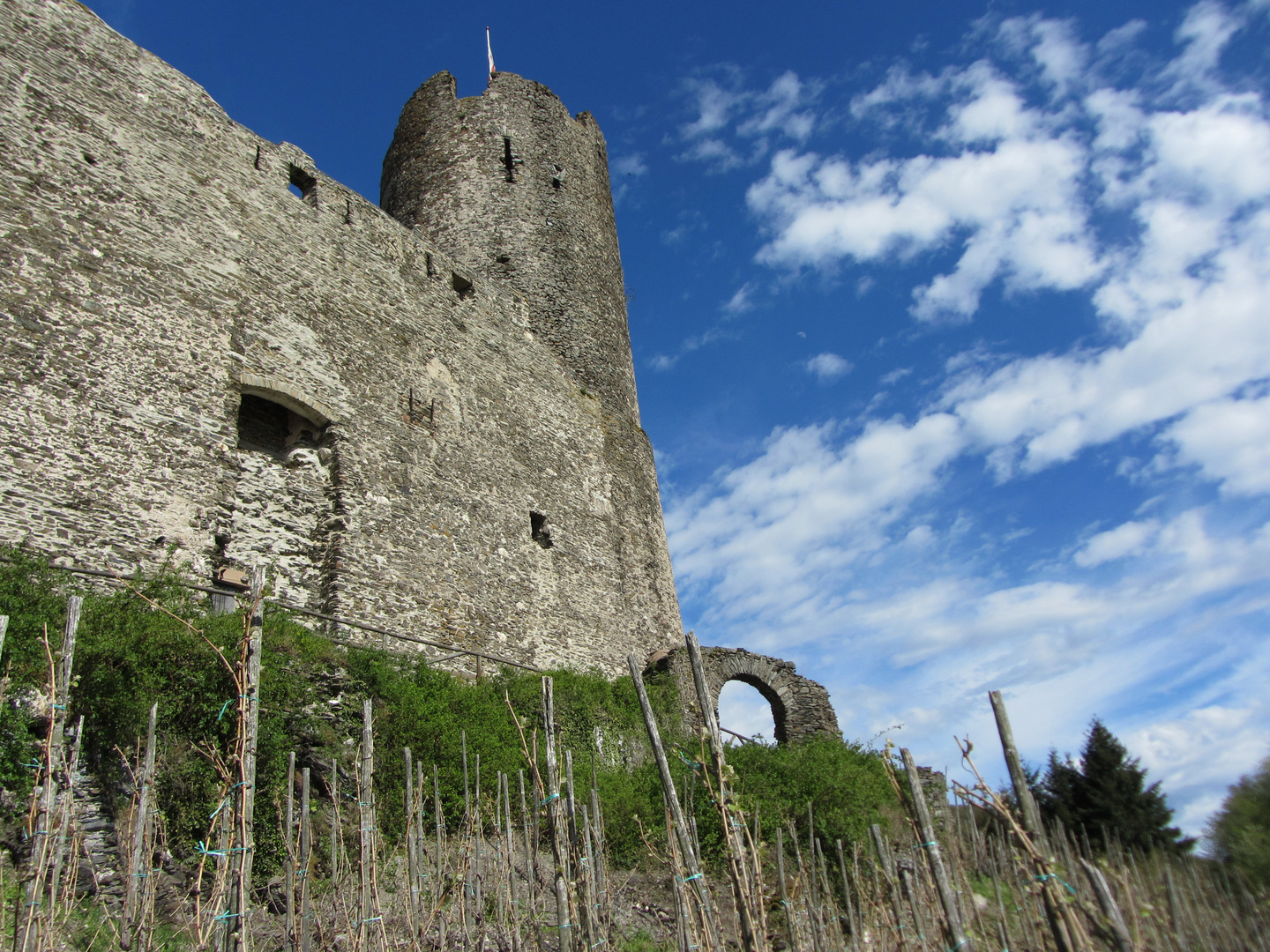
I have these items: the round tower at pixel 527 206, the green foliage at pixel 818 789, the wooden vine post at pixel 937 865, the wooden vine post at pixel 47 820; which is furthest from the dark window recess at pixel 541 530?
the wooden vine post at pixel 937 865

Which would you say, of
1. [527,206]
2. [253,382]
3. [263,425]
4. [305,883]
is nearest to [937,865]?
Answer: [305,883]

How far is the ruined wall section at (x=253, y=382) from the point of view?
22.2ft

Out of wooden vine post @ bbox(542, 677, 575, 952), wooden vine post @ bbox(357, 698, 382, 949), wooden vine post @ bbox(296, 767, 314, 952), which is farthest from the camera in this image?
wooden vine post @ bbox(357, 698, 382, 949)

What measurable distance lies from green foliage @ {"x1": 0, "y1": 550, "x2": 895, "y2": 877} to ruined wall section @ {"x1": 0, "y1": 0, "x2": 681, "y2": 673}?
889 mm

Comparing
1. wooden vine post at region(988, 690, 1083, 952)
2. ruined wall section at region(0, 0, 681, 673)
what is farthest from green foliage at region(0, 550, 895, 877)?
wooden vine post at region(988, 690, 1083, 952)

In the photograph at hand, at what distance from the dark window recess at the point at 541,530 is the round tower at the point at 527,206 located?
129 inches

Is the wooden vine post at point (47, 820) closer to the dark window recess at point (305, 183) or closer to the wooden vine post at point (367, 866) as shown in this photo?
the wooden vine post at point (367, 866)

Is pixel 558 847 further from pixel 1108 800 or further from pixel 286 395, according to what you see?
pixel 1108 800

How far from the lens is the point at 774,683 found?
12.2 meters

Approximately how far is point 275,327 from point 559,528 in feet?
15.3

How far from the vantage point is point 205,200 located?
29.1ft

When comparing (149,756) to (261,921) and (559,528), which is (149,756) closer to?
(261,921)

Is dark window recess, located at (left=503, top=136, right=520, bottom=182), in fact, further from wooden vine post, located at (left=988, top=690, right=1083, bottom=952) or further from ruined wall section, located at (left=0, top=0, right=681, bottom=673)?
wooden vine post, located at (left=988, top=690, right=1083, bottom=952)

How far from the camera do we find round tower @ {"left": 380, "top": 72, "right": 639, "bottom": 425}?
565 inches
